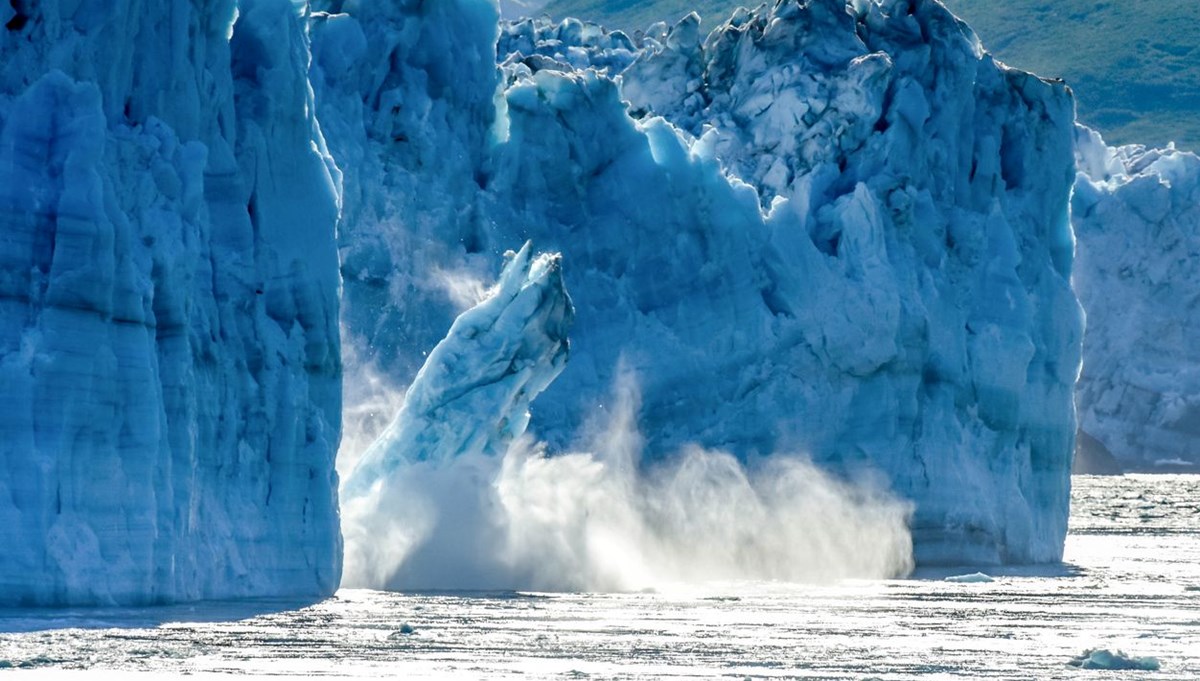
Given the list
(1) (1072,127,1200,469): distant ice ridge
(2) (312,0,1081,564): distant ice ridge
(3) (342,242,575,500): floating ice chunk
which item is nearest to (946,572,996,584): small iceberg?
(2) (312,0,1081,564): distant ice ridge

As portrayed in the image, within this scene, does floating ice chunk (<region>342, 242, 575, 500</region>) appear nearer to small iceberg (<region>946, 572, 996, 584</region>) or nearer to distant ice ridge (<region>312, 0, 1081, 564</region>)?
distant ice ridge (<region>312, 0, 1081, 564</region>)

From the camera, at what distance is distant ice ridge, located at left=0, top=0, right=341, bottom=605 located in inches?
940

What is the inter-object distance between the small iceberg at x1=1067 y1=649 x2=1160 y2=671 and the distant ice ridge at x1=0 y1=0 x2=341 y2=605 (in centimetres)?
948

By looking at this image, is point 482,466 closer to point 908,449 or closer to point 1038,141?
point 908,449

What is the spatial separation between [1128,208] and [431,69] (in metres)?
46.1

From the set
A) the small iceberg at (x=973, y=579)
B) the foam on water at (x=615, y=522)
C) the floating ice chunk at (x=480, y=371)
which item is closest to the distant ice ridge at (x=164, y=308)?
the floating ice chunk at (x=480, y=371)

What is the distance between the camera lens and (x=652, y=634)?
24625 millimetres

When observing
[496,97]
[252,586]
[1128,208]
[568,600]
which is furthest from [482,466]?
[1128,208]

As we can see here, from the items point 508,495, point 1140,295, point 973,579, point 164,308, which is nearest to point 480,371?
point 508,495

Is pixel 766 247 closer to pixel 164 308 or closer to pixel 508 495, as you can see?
pixel 508 495

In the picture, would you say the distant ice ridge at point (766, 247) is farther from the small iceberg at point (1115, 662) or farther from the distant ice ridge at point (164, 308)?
the small iceberg at point (1115, 662)

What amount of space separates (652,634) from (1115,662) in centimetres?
495

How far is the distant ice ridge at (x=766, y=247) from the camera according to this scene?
1506 inches

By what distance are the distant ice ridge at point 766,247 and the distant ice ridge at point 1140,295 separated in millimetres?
33695
